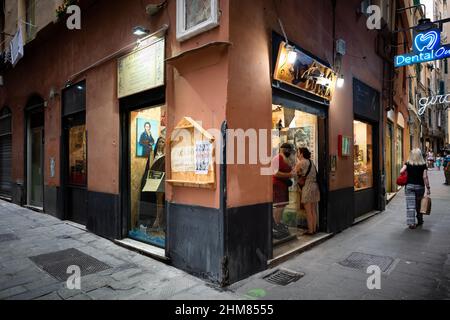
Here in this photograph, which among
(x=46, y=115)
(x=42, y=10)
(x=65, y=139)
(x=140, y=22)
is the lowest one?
(x=65, y=139)

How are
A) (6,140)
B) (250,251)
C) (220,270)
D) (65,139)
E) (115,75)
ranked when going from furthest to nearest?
(6,140) → (65,139) → (115,75) → (250,251) → (220,270)

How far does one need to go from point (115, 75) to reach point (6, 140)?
378 inches

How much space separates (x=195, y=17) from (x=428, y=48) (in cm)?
796

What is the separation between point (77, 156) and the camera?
8320mm

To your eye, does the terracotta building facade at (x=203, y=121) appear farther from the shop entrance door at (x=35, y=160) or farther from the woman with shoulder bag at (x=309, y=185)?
the woman with shoulder bag at (x=309, y=185)

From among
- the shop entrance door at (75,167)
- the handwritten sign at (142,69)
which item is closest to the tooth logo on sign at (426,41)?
the handwritten sign at (142,69)

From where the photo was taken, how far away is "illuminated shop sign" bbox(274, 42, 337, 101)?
17.1 feet

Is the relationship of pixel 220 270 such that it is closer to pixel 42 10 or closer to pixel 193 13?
pixel 193 13

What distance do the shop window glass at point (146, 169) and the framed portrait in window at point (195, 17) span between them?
1892 mm

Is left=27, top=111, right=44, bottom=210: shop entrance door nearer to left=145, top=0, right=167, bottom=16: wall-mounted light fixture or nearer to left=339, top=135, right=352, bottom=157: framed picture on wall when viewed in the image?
left=145, top=0, right=167, bottom=16: wall-mounted light fixture

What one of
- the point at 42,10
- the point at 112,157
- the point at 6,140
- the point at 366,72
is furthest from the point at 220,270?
the point at 6,140

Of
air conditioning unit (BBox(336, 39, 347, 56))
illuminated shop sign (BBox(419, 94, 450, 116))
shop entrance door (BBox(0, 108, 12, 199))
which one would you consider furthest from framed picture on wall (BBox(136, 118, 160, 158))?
illuminated shop sign (BBox(419, 94, 450, 116))

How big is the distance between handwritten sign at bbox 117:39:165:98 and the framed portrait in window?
67 cm
